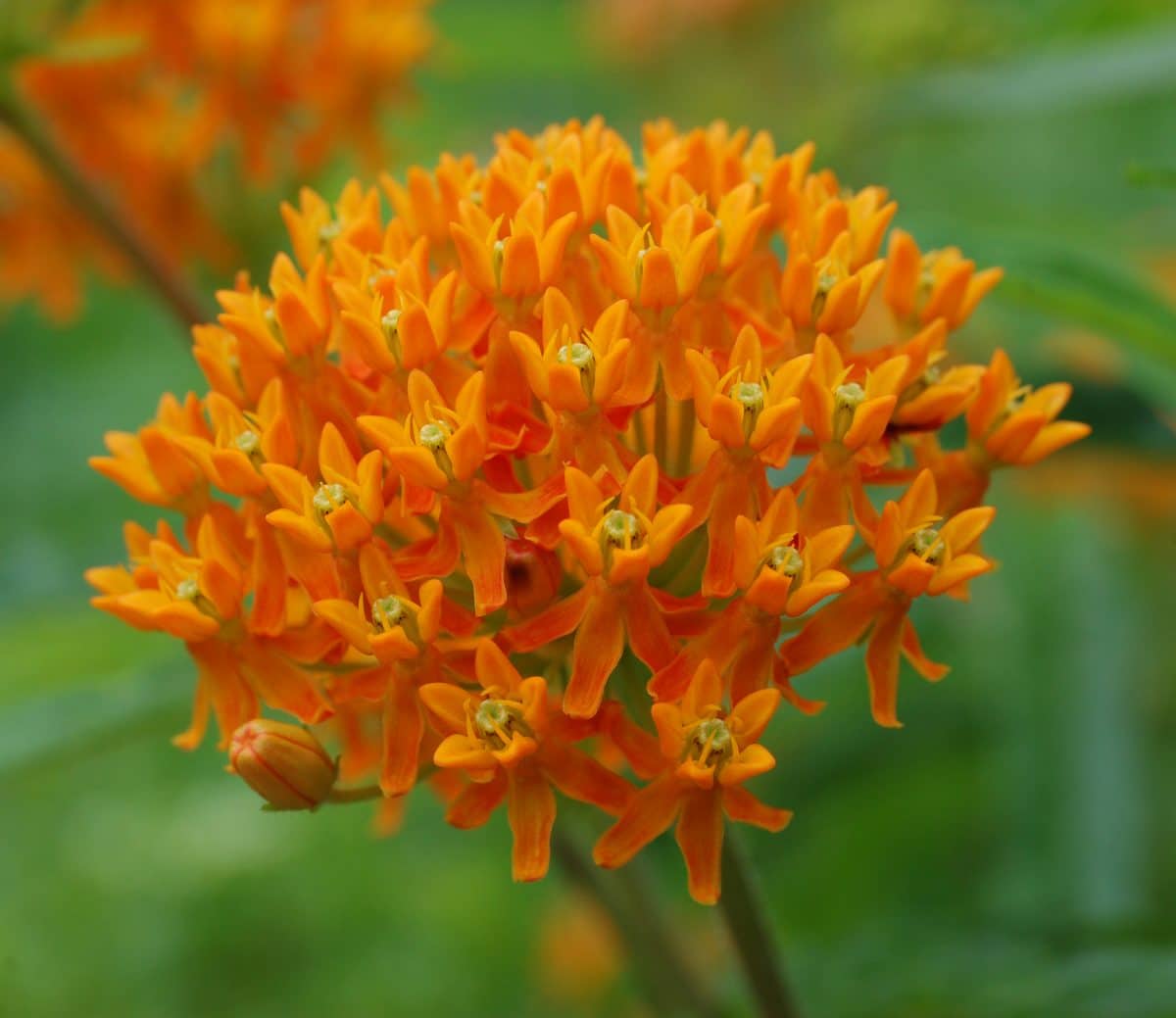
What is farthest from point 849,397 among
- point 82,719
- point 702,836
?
point 82,719

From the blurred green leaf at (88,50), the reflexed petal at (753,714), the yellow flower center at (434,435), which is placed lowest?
the reflexed petal at (753,714)

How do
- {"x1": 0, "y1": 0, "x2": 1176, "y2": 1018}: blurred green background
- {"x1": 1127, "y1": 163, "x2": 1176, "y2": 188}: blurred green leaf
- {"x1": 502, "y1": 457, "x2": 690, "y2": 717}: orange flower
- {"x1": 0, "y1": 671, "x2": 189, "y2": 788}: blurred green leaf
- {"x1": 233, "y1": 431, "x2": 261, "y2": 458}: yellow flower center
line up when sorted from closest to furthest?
{"x1": 502, "y1": 457, "x2": 690, "y2": 717}: orange flower
{"x1": 233, "y1": 431, "x2": 261, "y2": 458}: yellow flower center
{"x1": 1127, "y1": 163, "x2": 1176, "y2": 188}: blurred green leaf
{"x1": 0, "y1": 671, "x2": 189, "y2": 788}: blurred green leaf
{"x1": 0, "y1": 0, "x2": 1176, "y2": 1018}: blurred green background

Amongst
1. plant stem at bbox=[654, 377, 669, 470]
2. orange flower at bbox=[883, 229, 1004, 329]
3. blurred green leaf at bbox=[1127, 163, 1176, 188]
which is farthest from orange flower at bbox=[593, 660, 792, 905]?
blurred green leaf at bbox=[1127, 163, 1176, 188]

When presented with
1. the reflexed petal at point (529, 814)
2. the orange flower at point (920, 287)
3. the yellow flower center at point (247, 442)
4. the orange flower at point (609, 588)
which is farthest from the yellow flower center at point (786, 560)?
the yellow flower center at point (247, 442)

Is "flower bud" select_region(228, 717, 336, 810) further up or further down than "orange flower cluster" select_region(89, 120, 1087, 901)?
further down

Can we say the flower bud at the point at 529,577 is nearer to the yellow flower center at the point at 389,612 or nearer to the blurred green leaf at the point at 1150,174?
the yellow flower center at the point at 389,612

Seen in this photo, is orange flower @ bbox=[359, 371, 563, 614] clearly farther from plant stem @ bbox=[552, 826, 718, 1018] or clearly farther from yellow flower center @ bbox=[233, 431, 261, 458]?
plant stem @ bbox=[552, 826, 718, 1018]
